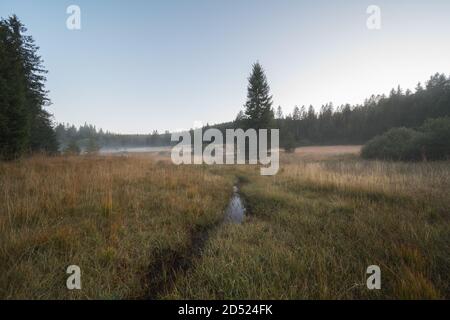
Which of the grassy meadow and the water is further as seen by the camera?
the water

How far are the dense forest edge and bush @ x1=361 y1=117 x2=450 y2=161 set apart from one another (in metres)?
0.11

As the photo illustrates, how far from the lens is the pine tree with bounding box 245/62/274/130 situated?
73.8 feet

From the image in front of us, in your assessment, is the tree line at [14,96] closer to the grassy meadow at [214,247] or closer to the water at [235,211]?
the grassy meadow at [214,247]

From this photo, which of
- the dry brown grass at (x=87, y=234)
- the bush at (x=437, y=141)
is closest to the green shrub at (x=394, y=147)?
the bush at (x=437, y=141)

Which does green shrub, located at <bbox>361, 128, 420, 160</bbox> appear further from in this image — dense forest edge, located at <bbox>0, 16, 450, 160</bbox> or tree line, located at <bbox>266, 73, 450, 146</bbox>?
tree line, located at <bbox>266, 73, 450, 146</bbox>

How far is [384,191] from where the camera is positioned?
228 inches

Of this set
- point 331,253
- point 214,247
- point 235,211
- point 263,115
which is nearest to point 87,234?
point 214,247

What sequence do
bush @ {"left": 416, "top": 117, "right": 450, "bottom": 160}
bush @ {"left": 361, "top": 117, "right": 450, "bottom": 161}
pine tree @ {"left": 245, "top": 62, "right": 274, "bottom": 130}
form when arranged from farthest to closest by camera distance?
1. pine tree @ {"left": 245, "top": 62, "right": 274, "bottom": 130}
2. bush @ {"left": 361, "top": 117, "right": 450, "bottom": 161}
3. bush @ {"left": 416, "top": 117, "right": 450, "bottom": 160}

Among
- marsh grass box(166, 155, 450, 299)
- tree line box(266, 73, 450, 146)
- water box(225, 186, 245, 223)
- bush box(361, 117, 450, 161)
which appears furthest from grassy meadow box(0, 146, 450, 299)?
tree line box(266, 73, 450, 146)

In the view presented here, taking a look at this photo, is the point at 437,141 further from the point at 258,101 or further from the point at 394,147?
the point at 258,101

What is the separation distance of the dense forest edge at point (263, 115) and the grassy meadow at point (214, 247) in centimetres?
978
